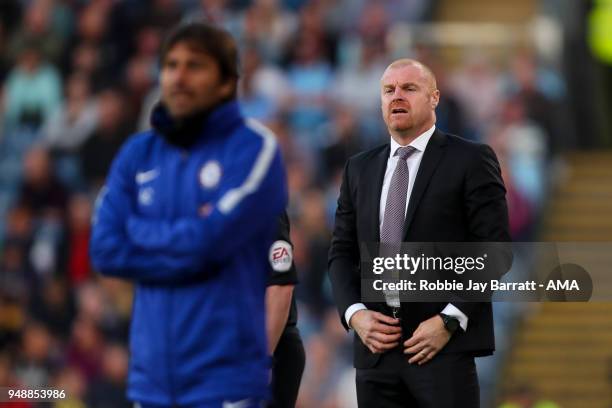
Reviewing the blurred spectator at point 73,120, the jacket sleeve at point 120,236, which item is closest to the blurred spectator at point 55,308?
the blurred spectator at point 73,120

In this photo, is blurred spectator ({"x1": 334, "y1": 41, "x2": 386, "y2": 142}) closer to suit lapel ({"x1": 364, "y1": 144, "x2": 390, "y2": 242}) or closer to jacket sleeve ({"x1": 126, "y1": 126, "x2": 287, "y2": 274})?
suit lapel ({"x1": 364, "y1": 144, "x2": 390, "y2": 242})

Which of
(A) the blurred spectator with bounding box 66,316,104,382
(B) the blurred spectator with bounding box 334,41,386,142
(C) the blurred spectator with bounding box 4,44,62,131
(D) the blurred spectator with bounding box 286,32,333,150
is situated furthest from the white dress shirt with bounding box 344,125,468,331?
(C) the blurred spectator with bounding box 4,44,62,131

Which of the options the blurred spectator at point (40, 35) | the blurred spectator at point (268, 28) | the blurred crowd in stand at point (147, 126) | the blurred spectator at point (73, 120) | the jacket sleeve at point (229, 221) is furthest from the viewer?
the blurred spectator at point (40, 35)

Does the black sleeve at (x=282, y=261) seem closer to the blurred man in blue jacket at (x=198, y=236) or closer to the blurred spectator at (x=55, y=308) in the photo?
the blurred man in blue jacket at (x=198, y=236)

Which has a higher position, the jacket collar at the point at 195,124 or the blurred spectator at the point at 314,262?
the blurred spectator at the point at 314,262

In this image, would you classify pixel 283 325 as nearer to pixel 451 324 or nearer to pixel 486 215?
pixel 451 324

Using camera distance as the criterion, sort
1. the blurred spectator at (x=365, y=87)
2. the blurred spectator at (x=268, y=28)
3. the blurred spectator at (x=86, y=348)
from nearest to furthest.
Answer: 1. the blurred spectator at (x=86, y=348)
2. the blurred spectator at (x=365, y=87)
3. the blurred spectator at (x=268, y=28)

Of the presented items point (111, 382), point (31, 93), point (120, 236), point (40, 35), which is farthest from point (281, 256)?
point (40, 35)

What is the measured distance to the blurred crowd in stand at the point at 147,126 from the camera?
1333 centimetres

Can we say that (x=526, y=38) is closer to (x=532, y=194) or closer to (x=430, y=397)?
(x=532, y=194)

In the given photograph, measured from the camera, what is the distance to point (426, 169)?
6336 mm

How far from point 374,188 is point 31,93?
10509 millimetres

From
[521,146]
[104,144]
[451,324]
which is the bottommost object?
[451,324]

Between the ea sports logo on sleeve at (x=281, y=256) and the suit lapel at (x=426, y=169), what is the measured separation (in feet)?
1.75
